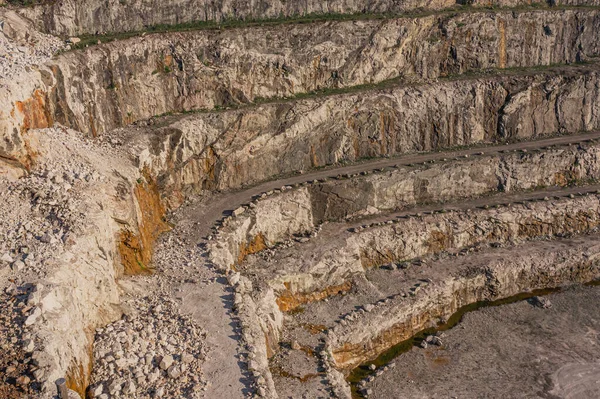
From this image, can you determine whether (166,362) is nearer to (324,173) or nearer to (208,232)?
(208,232)

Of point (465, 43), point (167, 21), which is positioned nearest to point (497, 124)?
point (465, 43)

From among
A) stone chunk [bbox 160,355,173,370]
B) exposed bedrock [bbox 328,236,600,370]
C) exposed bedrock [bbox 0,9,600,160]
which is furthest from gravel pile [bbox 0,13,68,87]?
exposed bedrock [bbox 328,236,600,370]

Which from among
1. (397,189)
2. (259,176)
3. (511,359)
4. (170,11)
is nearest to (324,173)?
(259,176)

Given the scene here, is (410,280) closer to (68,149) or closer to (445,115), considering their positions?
(445,115)

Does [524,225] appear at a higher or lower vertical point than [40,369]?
lower

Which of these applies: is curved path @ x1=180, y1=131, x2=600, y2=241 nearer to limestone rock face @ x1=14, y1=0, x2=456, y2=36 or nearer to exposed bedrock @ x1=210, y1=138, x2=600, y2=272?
exposed bedrock @ x1=210, y1=138, x2=600, y2=272

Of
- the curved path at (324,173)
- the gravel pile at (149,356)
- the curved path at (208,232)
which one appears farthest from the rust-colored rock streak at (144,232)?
the gravel pile at (149,356)

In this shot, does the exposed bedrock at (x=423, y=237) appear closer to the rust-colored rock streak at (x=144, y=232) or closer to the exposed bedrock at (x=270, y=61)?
the rust-colored rock streak at (x=144, y=232)
